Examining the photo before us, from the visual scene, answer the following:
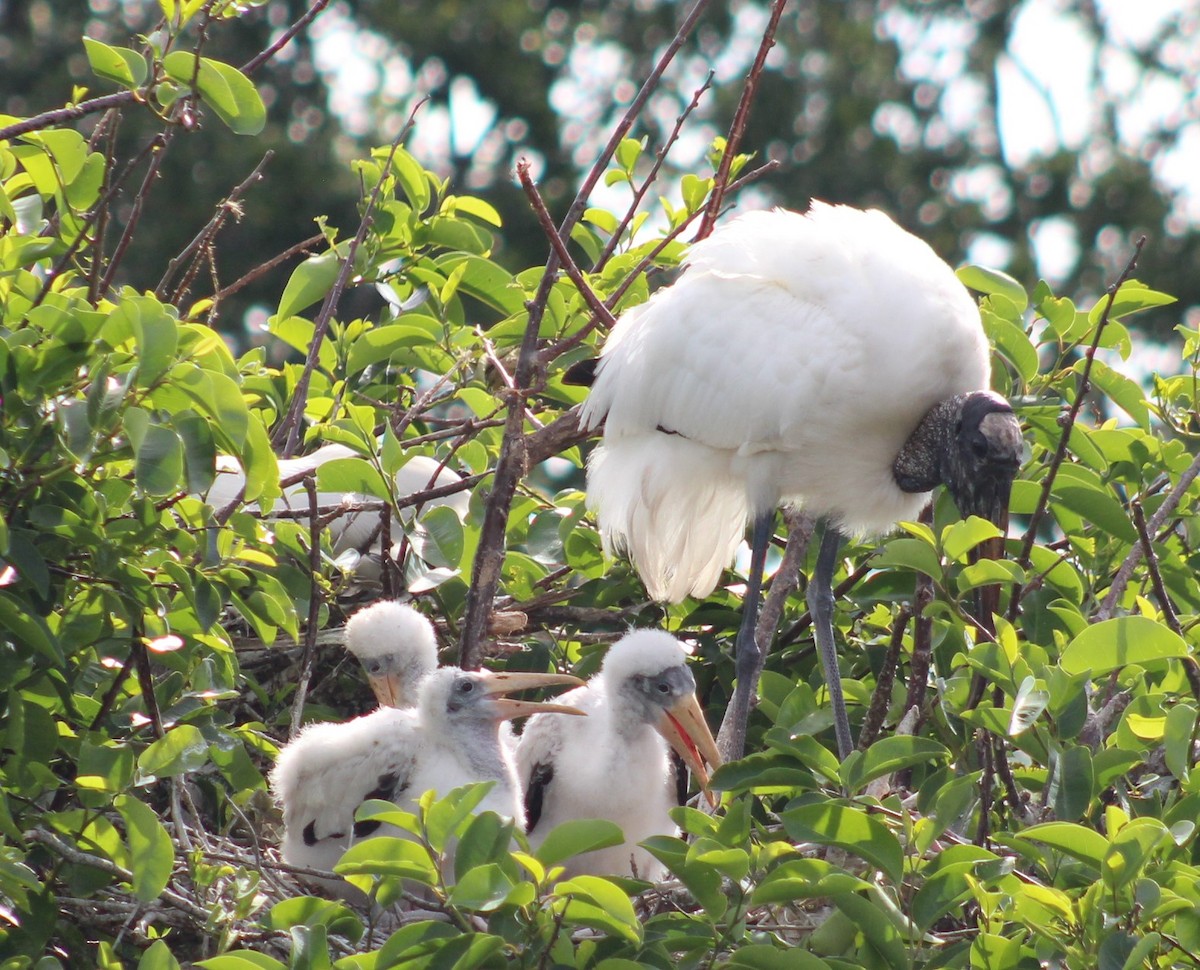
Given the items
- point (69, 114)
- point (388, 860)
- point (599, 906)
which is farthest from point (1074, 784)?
point (69, 114)

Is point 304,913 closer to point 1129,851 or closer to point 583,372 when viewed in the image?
point 1129,851

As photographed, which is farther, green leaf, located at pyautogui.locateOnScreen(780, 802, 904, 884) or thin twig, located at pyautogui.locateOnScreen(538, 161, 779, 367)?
thin twig, located at pyautogui.locateOnScreen(538, 161, 779, 367)

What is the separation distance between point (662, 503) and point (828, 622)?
710mm

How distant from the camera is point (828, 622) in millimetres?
4051

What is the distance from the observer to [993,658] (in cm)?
276

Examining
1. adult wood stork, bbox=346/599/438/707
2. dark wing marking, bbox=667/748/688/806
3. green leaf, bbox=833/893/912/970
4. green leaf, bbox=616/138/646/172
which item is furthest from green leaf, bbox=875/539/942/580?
green leaf, bbox=616/138/646/172

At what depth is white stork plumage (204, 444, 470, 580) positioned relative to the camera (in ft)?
13.9

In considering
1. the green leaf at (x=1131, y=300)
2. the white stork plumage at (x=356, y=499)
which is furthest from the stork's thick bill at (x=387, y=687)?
the green leaf at (x=1131, y=300)

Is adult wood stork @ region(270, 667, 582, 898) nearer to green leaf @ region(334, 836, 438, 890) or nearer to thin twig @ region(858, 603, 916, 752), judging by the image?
thin twig @ region(858, 603, 916, 752)

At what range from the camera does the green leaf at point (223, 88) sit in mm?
3049

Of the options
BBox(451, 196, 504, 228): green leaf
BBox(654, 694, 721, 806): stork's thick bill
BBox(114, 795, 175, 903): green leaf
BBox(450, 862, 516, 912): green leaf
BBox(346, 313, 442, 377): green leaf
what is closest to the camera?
BBox(450, 862, 516, 912): green leaf

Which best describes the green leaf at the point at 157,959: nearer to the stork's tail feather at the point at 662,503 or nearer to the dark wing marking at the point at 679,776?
the dark wing marking at the point at 679,776

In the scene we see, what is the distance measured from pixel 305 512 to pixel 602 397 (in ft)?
3.06

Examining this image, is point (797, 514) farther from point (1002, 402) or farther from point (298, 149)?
point (298, 149)
